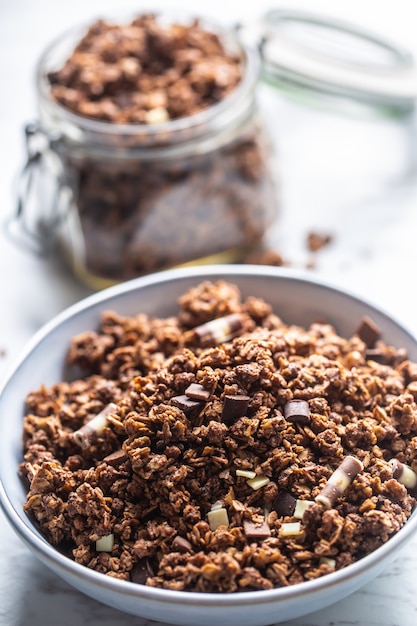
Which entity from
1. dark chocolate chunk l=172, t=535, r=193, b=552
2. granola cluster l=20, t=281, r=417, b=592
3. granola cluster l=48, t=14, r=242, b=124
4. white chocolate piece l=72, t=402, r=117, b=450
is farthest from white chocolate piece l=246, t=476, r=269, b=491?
granola cluster l=48, t=14, r=242, b=124

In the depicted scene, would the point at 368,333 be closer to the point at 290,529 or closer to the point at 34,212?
the point at 290,529

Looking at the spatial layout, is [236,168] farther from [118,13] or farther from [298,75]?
[118,13]

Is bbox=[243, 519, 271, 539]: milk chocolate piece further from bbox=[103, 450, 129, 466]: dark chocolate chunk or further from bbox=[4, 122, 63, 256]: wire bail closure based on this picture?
bbox=[4, 122, 63, 256]: wire bail closure

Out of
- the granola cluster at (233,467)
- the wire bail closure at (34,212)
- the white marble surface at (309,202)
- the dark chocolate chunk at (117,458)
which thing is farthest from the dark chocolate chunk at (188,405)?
the wire bail closure at (34,212)

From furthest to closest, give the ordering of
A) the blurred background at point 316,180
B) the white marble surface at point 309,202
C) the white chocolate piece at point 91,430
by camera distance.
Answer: the blurred background at point 316,180 < the white marble surface at point 309,202 < the white chocolate piece at point 91,430

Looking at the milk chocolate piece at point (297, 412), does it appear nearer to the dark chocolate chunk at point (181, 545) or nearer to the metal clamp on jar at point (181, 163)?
the dark chocolate chunk at point (181, 545)

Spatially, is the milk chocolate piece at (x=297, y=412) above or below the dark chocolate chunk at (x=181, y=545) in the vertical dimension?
above
